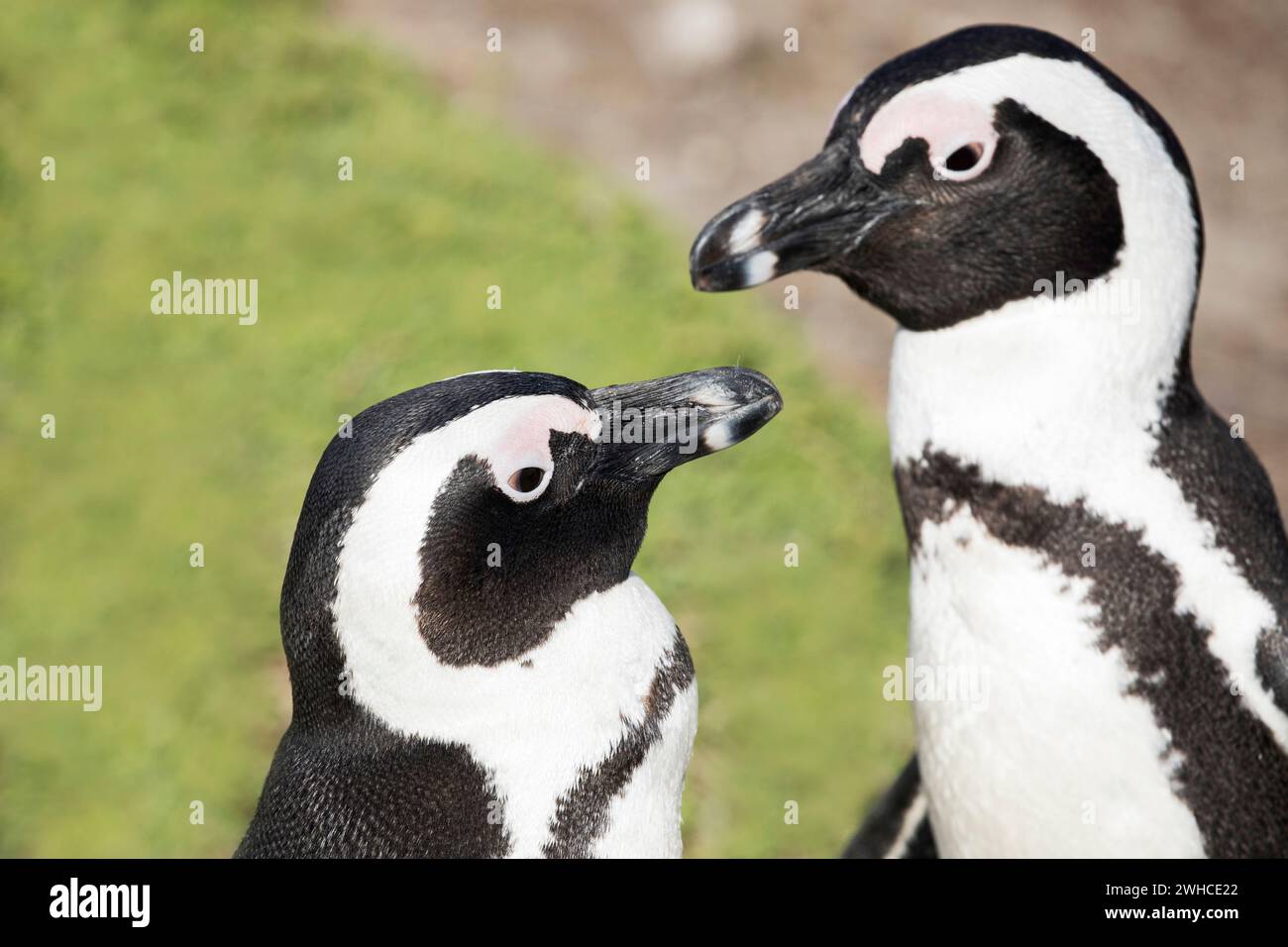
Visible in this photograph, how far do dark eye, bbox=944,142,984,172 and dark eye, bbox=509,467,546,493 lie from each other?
2.49 ft

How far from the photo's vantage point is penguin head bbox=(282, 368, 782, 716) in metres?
1.74

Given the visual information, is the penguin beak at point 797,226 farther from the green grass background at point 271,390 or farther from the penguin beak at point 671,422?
the green grass background at point 271,390

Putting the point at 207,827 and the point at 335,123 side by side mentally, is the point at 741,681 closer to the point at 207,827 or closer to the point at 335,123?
the point at 207,827

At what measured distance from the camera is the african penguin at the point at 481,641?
1754mm

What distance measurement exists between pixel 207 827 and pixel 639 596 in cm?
192

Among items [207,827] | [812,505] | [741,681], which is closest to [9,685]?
[207,827]

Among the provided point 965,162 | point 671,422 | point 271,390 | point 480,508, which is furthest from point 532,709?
point 271,390

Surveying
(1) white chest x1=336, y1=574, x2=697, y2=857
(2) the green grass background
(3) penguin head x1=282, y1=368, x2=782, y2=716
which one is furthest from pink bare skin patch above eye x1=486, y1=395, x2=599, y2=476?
(2) the green grass background

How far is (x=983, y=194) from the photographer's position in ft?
6.97

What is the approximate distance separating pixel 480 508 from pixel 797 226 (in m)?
0.70

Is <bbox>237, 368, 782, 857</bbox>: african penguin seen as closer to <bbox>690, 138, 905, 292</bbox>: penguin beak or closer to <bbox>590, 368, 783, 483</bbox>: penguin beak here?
<bbox>590, 368, 783, 483</bbox>: penguin beak

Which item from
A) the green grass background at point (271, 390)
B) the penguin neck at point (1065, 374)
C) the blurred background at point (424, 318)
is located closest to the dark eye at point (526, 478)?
the penguin neck at point (1065, 374)

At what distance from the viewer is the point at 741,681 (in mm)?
3916

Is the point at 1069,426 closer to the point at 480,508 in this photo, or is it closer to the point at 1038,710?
the point at 1038,710
